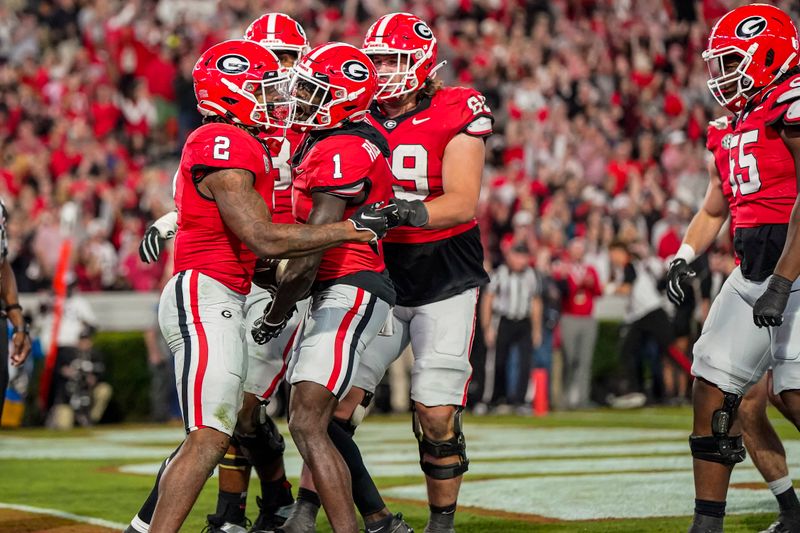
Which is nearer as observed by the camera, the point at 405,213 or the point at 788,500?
the point at 405,213

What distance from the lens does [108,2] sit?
18516 millimetres

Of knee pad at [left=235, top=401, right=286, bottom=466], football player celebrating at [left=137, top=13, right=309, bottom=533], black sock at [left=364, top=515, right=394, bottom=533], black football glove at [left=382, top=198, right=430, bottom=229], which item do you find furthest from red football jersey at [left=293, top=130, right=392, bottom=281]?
black sock at [left=364, top=515, right=394, bottom=533]

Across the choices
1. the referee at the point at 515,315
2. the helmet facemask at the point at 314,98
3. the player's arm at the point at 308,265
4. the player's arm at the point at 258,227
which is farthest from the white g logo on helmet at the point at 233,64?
the referee at the point at 515,315

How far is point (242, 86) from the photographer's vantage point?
16.6 ft

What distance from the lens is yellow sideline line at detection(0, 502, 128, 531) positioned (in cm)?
635

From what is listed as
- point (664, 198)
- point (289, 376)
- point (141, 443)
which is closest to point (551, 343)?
point (664, 198)

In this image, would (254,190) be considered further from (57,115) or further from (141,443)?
(57,115)

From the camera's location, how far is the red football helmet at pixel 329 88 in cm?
514

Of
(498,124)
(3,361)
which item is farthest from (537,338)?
(3,361)

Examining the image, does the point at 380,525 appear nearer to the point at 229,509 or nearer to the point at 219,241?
the point at 229,509

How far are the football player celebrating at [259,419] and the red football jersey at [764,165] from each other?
6.35ft

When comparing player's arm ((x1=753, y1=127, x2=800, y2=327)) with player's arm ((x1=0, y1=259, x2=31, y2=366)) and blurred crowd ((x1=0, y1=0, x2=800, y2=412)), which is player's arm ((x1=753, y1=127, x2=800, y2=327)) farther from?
blurred crowd ((x1=0, y1=0, x2=800, y2=412))

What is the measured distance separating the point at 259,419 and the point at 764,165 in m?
2.44

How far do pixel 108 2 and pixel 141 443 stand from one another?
9.17 meters
